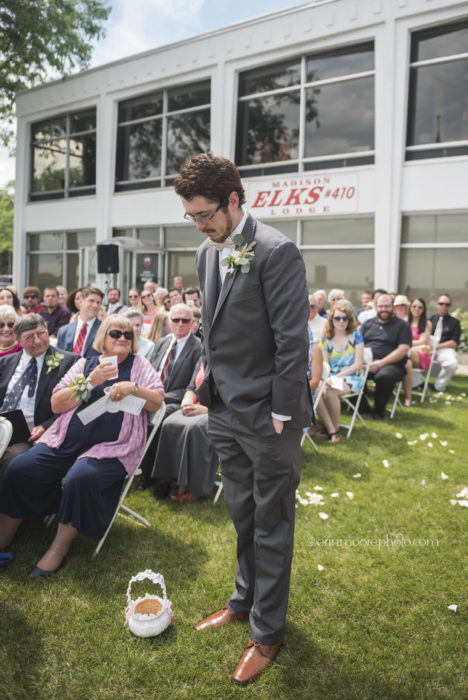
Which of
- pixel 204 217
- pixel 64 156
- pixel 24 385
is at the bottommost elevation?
pixel 24 385

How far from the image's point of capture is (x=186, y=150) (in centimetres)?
1588

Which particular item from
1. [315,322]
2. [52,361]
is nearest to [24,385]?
[52,361]

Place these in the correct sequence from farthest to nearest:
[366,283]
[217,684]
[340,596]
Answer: [366,283], [340,596], [217,684]

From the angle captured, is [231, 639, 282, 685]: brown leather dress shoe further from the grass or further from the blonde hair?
the blonde hair

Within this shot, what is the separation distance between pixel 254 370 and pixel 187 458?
2.20 m

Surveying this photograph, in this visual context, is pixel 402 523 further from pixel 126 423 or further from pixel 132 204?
pixel 132 204

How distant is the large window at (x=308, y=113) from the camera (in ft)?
41.4

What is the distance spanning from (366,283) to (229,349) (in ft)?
37.7

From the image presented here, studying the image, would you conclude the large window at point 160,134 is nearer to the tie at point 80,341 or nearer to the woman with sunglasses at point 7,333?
the tie at point 80,341

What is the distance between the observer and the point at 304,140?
44.3ft

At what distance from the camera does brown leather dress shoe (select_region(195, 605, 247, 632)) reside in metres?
2.62

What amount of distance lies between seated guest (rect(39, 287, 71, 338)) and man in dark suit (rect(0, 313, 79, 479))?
14.9ft

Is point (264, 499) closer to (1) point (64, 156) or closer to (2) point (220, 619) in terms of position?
(2) point (220, 619)

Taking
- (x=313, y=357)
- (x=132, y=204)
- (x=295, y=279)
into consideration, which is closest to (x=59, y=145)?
(x=132, y=204)
